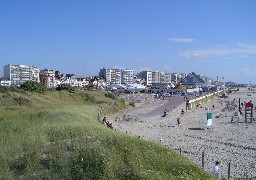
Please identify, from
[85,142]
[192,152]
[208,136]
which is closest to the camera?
[85,142]

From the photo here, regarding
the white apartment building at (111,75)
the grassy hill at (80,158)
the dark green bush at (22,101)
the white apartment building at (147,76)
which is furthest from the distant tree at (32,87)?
the white apartment building at (147,76)

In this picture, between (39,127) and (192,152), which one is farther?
(192,152)

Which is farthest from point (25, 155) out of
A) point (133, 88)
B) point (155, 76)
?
point (155, 76)

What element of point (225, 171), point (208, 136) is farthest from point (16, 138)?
point (208, 136)

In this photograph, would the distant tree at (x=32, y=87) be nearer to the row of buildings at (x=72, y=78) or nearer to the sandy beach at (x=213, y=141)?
the sandy beach at (x=213, y=141)

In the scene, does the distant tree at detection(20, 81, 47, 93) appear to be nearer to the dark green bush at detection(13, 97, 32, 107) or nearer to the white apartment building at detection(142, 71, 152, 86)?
the dark green bush at detection(13, 97, 32, 107)

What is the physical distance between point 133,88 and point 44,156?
101 metres

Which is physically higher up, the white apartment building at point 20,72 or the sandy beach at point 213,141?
the white apartment building at point 20,72

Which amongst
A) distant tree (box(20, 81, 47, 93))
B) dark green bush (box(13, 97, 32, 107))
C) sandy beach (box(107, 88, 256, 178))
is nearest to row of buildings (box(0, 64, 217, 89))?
distant tree (box(20, 81, 47, 93))

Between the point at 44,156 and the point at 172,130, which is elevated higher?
the point at 44,156

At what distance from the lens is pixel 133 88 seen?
11056 centimetres

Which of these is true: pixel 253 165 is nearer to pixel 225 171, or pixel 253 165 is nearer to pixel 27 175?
pixel 225 171

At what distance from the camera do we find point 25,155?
9.52 m

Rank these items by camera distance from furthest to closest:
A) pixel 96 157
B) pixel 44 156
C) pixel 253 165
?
pixel 253 165 < pixel 44 156 < pixel 96 157
